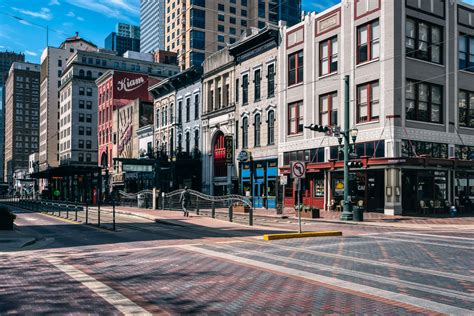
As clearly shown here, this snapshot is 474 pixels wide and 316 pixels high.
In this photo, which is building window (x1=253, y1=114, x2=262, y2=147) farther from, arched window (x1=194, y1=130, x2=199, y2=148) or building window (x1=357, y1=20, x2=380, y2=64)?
building window (x1=357, y1=20, x2=380, y2=64)

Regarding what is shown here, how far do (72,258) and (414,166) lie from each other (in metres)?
23.1

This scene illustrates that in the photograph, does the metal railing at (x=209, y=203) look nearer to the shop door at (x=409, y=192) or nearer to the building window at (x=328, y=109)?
the building window at (x=328, y=109)

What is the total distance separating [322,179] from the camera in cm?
3653

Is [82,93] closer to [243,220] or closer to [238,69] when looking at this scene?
[238,69]

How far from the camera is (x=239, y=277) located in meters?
10.2

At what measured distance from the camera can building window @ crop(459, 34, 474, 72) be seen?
35.1m

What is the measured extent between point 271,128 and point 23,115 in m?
162

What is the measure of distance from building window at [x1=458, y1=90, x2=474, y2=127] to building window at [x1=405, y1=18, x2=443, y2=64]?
3269 mm

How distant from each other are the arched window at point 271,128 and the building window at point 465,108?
13937 mm

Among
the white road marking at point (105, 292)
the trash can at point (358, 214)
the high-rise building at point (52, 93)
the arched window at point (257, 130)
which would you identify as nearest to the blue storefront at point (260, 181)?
the arched window at point (257, 130)

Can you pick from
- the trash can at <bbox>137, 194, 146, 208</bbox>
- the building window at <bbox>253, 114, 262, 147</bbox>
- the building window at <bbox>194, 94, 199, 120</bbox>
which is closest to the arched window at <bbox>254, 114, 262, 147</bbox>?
the building window at <bbox>253, 114, 262, 147</bbox>

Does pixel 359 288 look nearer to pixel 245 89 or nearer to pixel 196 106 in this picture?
pixel 245 89

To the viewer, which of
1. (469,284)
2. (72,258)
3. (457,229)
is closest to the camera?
(469,284)

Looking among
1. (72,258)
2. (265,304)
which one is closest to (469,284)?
(265,304)
